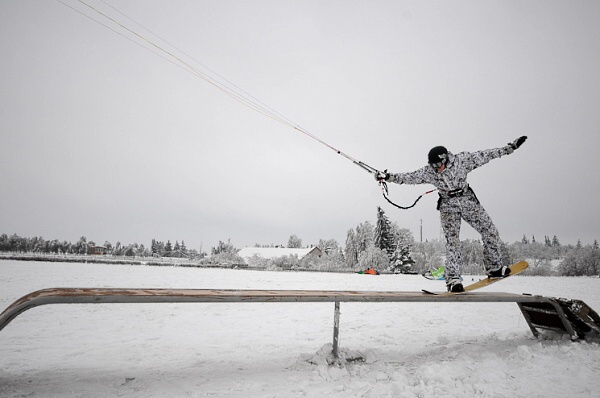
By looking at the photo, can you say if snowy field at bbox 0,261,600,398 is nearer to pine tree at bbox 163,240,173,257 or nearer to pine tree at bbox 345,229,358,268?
pine tree at bbox 345,229,358,268

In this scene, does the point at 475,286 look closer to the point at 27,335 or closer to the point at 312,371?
the point at 312,371

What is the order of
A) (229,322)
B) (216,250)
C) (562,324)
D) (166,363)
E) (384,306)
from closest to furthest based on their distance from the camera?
(166,363), (562,324), (229,322), (384,306), (216,250)

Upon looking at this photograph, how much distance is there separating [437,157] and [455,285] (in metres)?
1.96

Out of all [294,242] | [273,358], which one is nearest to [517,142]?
[273,358]

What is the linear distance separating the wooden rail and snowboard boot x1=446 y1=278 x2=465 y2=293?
0.46m

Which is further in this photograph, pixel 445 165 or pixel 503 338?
pixel 503 338

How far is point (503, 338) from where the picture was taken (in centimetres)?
486

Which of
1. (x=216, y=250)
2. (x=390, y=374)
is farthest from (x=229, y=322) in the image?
(x=216, y=250)

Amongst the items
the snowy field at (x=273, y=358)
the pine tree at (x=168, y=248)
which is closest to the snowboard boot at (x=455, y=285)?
the snowy field at (x=273, y=358)

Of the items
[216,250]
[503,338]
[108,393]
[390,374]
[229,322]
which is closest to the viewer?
[108,393]

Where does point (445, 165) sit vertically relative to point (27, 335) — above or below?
above

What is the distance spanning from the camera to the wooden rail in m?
2.35

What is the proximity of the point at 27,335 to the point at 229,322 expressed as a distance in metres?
3.22

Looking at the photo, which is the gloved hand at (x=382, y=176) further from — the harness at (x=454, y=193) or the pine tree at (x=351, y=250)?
the pine tree at (x=351, y=250)
